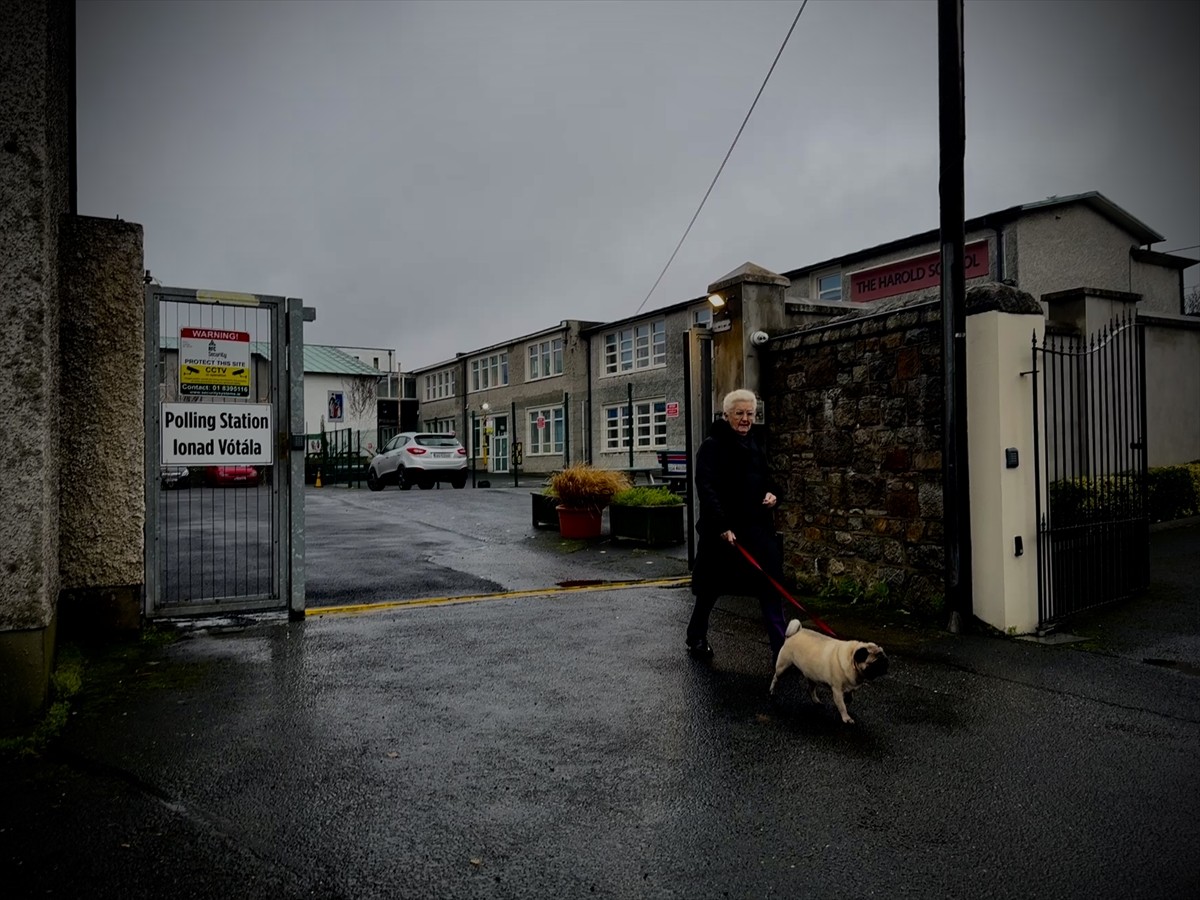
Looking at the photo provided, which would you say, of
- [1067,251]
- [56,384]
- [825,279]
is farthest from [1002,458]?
[825,279]

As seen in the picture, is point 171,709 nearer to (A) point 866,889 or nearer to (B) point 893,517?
(A) point 866,889

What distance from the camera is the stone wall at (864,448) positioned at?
23.9 ft

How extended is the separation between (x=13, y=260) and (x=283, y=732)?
2.76 m

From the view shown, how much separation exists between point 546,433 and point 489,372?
7.41 m

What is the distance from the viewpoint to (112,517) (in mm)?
6203

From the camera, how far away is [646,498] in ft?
39.8

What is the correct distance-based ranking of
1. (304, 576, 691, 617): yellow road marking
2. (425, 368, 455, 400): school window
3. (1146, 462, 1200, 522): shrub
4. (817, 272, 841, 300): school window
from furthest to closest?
(425, 368, 455, 400): school window, (817, 272, 841, 300): school window, (1146, 462, 1200, 522): shrub, (304, 576, 691, 617): yellow road marking

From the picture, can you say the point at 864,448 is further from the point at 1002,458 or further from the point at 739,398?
the point at 739,398

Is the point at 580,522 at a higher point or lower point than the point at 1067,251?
lower

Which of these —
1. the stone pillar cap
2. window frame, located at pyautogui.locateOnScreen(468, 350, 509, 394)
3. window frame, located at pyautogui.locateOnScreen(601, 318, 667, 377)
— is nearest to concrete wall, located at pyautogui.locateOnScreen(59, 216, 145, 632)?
the stone pillar cap

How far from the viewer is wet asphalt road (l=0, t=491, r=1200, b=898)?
119 inches

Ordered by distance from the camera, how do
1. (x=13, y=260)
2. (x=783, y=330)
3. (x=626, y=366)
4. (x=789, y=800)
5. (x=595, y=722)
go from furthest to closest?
Answer: (x=626, y=366) → (x=783, y=330) → (x=595, y=722) → (x=13, y=260) → (x=789, y=800)

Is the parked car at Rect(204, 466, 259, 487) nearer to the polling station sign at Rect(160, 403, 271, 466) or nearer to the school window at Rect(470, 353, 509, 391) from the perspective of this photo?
the polling station sign at Rect(160, 403, 271, 466)

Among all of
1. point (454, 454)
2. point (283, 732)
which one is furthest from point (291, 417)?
point (454, 454)
